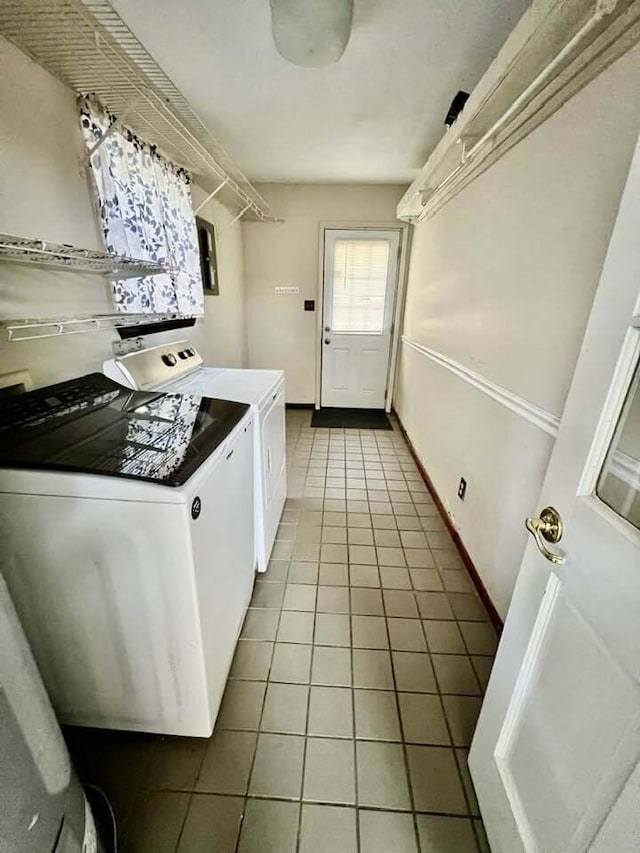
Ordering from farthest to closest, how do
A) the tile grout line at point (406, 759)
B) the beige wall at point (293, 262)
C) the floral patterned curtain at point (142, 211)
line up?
the beige wall at point (293, 262)
the floral patterned curtain at point (142, 211)
the tile grout line at point (406, 759)

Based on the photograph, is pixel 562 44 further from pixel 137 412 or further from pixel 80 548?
pixel 80 548

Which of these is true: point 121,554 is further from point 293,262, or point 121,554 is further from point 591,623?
point 293,262

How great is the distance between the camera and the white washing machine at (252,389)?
5.28 ft

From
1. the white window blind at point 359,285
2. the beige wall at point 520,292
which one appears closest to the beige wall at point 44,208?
the beige wall at point 520,292

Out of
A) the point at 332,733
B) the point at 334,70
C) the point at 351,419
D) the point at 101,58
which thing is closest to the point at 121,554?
the point at 332,733

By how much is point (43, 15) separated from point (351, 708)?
2.40 metres

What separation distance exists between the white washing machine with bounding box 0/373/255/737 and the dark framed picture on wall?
2.12 m

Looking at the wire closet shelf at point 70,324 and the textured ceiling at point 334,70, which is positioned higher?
the textured ceiling at point 334,70

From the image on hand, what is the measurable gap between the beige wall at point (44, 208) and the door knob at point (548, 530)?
63.6 inches

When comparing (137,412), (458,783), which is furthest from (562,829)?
(137,412)

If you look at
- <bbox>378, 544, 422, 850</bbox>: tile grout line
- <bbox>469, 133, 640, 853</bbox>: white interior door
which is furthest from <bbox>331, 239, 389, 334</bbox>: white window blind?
<bbox>469, 133, 640, 853</bbox>: white interior door

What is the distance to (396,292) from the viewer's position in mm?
4023

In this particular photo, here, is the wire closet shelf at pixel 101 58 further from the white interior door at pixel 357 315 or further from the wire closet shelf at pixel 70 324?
the white interior door at pixel 357 315

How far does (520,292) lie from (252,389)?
126cm
